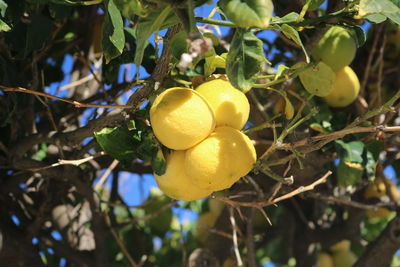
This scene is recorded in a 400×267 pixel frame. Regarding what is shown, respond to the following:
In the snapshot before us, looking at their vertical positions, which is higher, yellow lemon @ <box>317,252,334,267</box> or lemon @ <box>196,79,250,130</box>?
lemon @ <box>196,79,250,130</box>

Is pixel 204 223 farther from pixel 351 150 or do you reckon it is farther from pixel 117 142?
pixel 117 142

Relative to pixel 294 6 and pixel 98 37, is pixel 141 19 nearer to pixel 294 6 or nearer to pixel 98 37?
pixel 294 6

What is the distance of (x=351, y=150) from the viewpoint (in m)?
1.05

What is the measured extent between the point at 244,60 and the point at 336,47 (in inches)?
21.2

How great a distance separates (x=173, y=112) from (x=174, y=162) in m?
0.09

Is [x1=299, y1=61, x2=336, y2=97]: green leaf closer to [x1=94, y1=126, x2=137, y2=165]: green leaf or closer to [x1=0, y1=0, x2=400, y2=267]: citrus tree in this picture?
[x1=0, y1=0, x2=400, y2=267]: citrus tree

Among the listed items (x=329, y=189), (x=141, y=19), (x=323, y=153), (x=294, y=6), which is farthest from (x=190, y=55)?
(x=329, y=189)

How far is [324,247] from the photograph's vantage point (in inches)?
63.4

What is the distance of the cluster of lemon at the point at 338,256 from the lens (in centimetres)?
162

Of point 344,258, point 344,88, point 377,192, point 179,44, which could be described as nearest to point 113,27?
point 179,44

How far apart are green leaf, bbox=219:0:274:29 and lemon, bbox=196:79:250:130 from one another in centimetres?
17

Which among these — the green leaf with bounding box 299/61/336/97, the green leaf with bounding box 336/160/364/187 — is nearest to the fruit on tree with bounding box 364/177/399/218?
the green leaf with bounding box 336/160/364/187

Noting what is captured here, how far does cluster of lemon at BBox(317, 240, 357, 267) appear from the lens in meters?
1.62

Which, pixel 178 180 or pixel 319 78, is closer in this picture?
pixel 178 180
